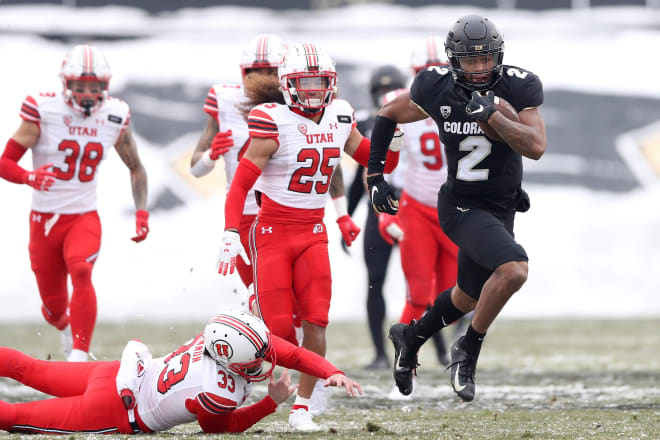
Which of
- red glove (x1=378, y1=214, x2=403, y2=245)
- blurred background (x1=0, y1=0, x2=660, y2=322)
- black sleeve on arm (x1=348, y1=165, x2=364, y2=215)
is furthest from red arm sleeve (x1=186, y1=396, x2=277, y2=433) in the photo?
blurred background (x1=0, y1=0, x2=660, y2=322)

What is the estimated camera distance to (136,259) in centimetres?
1288

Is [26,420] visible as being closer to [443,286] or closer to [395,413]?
[395,413]

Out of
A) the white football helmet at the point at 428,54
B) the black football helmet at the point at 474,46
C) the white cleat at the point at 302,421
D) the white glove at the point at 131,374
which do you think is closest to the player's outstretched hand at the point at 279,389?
the white cleat at the point at 302,421

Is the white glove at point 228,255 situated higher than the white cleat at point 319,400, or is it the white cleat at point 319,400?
the white glove at point 228,255

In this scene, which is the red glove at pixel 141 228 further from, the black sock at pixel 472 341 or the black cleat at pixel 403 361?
the black sock at pixel 472 341

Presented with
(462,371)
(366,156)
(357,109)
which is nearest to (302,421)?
(462,371)

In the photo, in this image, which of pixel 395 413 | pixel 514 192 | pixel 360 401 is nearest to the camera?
pixel 514 192

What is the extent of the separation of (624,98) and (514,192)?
10103mm

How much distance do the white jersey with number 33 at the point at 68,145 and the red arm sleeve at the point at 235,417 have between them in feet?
8.61

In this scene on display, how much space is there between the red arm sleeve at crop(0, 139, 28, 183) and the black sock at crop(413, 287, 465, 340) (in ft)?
8.88

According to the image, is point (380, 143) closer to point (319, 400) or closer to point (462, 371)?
point (462, 371)

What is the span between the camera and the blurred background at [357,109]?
1281 centimetres

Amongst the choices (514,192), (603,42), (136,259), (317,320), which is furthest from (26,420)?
(603,42)

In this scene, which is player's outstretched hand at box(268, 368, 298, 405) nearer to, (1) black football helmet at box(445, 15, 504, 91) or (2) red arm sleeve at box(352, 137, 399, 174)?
(2) red arm sleeve at box(352, 137, 399, 174)
